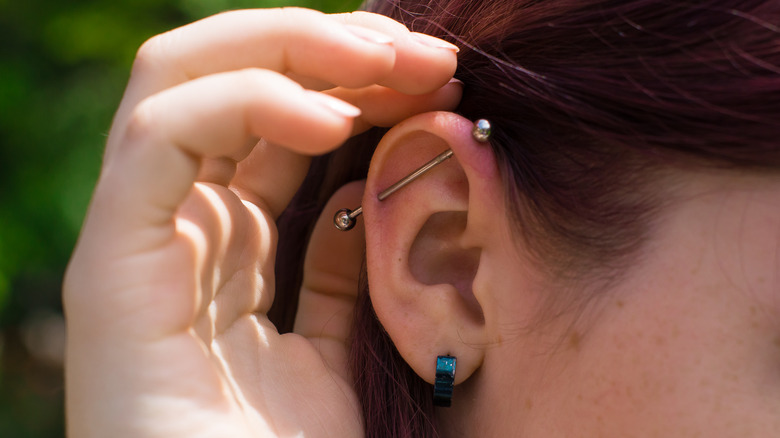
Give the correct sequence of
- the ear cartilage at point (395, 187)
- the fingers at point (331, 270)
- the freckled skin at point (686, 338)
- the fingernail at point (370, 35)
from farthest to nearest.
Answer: the fingers at point (331, 270), the ear cartilage at point (395, 187), the fingernail at point (370, 35), the freckled skin at point (686, 338)

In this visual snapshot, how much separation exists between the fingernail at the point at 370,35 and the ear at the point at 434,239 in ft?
0.50

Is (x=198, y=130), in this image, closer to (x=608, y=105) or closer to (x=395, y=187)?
(x=395, y=187)

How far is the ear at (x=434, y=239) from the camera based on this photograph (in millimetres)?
1133

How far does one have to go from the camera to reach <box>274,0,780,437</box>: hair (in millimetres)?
927

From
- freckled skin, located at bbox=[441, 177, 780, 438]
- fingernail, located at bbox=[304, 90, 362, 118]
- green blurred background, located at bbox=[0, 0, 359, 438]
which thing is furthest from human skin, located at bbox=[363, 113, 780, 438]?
green blurred background, located at bbox=[0, 0, 359, 438]

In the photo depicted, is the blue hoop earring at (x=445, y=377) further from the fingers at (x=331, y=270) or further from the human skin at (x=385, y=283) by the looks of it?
the fingers at (x=331, y=270)

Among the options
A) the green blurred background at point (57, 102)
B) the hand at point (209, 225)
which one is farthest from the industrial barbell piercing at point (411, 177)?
the green blurred background at point (57, 102)

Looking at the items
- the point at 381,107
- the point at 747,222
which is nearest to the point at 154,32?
the point at 381,107

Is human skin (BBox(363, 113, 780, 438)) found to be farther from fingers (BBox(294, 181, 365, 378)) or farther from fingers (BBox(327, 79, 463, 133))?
fingers (BBox(294, 181, 365, 378))

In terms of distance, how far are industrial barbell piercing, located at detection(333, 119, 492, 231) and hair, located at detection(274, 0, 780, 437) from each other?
0.04 m

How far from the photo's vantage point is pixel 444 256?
123 centimetres

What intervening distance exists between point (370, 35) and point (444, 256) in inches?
15.8

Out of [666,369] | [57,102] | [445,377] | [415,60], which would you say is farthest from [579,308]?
[57,102]

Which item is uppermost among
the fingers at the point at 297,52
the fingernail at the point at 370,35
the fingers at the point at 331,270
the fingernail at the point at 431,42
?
the fingernail at the point at 431,42
